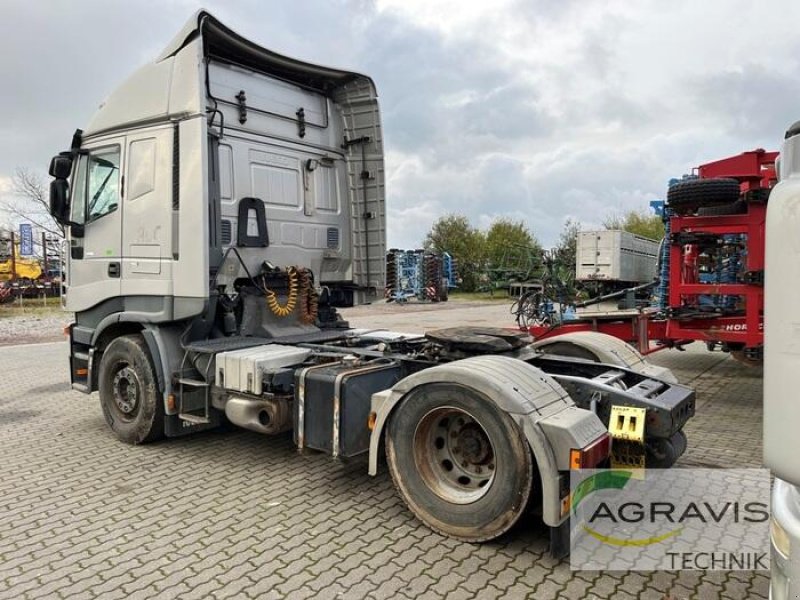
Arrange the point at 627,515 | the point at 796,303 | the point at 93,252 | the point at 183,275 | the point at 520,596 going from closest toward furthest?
the point at 796,303 < the point at 520,596 < the point at 627,515 < the point at 183,275 < the point at 93,252

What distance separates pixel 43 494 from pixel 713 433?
6.13 m

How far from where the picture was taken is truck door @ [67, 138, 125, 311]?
593cm


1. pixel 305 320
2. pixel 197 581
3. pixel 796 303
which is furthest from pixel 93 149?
pixel 796 303

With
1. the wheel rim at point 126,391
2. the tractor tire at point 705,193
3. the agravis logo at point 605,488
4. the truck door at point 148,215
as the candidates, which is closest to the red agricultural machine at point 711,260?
the tractor tire at point 705,193

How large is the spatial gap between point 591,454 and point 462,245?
141ft

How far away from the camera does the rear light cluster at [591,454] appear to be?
10.7 ft

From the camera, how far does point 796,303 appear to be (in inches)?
64.8

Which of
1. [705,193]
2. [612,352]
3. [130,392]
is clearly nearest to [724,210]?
[705,193]

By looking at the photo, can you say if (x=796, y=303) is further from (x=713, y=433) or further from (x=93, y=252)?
(x=93, y=252)

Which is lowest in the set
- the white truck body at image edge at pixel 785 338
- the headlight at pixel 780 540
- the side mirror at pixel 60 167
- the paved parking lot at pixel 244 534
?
the paved parking lot at pixel 244 534

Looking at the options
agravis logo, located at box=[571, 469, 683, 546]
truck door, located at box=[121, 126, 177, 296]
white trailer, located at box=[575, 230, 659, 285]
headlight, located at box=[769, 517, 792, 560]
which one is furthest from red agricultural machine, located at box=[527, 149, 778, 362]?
white trailer, located at box=[575, 230, 659, 285]

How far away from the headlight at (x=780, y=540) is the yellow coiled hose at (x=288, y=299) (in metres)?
4.73

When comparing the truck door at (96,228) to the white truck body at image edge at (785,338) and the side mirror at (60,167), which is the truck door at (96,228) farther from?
the white truck body at image edge at (785,338)

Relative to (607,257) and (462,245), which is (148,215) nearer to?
(607,257)
